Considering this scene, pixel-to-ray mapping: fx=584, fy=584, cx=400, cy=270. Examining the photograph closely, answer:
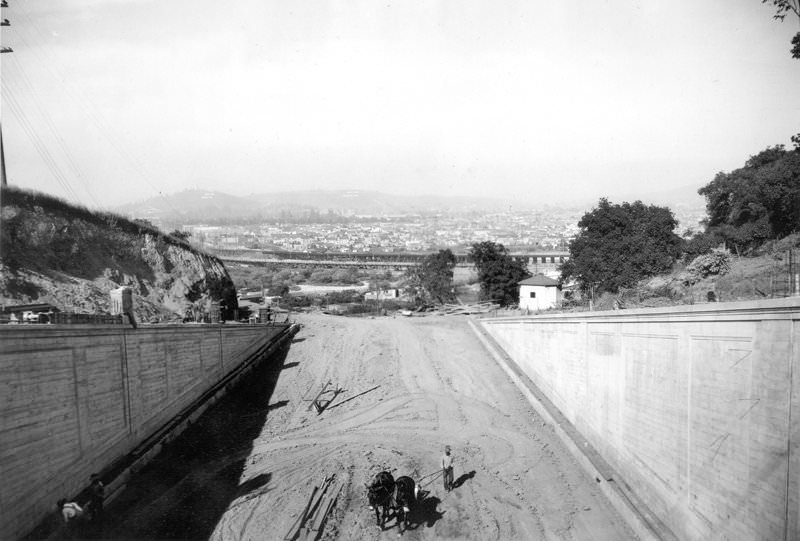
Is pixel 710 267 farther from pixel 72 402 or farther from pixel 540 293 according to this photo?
pixel 72 402

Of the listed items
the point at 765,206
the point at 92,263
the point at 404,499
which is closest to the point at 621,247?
the point at 765,206

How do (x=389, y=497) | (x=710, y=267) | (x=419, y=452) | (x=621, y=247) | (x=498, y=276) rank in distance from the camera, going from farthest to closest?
(x=498, y=276)
(x=621, y=247)
(x=710, y=267)
(x=419, y=452)
(x=389, y=497)

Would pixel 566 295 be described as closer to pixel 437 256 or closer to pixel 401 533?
pixel 437 256

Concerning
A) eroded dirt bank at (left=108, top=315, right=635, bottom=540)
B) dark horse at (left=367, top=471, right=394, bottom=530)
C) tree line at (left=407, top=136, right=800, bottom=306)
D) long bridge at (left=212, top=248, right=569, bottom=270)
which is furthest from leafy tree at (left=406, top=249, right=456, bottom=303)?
long bridge at (left=212, top=248, right=569, bottom=270)

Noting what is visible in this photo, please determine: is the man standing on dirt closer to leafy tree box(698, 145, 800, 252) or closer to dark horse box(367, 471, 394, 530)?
dark horse box(367, 471, 394, 530)

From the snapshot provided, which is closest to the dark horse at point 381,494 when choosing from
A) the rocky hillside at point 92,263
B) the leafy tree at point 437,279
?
the rocky hillside at point 92,263

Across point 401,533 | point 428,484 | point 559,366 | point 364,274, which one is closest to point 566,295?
point 559,366

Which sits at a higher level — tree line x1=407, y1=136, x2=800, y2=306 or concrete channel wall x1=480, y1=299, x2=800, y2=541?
tree line x1=407, y1=136, x2=800, y2=306
